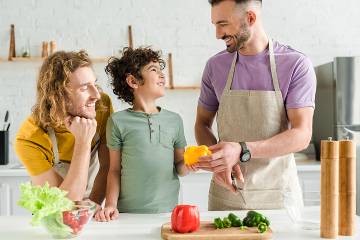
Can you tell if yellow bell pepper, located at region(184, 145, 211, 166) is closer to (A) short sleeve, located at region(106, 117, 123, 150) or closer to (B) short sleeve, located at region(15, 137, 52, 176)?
(A) short sleeve, located at region(106, 117, 123, 150)

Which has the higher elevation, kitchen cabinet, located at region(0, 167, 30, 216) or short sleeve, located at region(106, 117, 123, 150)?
short sleeve, located at region(106, 117, 123, 150)

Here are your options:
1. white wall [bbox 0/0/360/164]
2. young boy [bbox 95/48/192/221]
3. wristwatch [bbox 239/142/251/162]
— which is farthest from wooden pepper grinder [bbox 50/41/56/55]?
wristwatch [bbox 239/142/251/162]

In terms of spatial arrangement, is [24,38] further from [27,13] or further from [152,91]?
[152,91]

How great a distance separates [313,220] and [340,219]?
0.51 ft

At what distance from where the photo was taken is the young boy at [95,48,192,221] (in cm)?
228

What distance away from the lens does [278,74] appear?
2.32m

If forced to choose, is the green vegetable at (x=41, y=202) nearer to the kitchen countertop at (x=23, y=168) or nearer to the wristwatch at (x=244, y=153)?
the wristwatch at (x=244, y=153)

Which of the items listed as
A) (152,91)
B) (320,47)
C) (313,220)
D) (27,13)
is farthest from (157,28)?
(313,220)

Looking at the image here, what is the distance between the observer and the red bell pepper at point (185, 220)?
174 cm

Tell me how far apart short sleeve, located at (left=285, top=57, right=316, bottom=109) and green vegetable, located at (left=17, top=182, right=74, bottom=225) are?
1.04m

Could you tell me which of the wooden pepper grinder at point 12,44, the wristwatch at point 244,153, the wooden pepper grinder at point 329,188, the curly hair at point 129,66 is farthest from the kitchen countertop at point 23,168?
the wooden pepper grinder at point 329,188

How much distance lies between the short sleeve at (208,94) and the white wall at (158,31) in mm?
1977

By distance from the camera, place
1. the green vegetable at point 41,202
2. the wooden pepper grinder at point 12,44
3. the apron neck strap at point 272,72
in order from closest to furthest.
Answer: the green vegetable at point 41,202
the apron neck strap at point 272,72
the wooden pepper grinder at point 12,44

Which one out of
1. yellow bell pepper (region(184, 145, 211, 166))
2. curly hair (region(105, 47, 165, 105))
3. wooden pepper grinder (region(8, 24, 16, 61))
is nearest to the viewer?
yellow bell pepper (region(184, 145, 211, 166))
